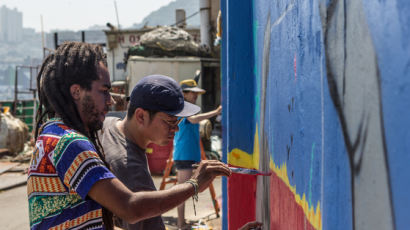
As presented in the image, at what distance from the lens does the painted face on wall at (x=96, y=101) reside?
1.74 m

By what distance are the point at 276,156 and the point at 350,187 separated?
1265mm

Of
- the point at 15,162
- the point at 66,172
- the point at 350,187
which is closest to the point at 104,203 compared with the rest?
the point at 66,172

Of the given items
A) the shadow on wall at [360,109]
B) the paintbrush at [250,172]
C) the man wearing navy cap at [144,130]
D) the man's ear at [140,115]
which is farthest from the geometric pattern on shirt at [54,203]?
the paintbrush at [250,172]

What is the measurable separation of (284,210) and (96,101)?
37.8 inches

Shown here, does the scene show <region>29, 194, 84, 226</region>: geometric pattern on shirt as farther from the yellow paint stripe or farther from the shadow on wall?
the shadow on wall

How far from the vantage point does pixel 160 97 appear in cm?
212

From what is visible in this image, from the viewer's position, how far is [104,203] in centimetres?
159

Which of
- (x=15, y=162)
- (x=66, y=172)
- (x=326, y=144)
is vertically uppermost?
(x=326, y=144)

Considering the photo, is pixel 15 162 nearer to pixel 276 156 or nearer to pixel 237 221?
pixel 237 221

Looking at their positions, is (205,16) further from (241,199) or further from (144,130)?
(144,130)

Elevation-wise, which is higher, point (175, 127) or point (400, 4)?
point (400, 4)

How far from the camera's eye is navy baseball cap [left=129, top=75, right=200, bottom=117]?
6.94 ft

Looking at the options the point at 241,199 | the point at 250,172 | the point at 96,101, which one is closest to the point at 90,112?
the point at 96,101

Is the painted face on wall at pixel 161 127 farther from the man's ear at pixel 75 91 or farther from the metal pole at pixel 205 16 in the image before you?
the metal pole at pixel 205 16
